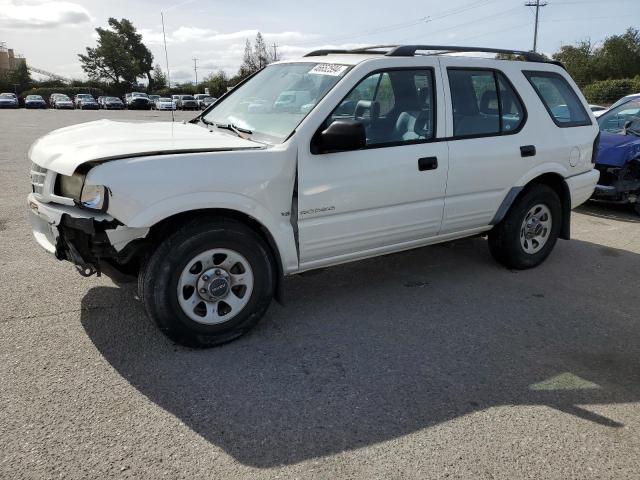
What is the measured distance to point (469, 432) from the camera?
2.75 metres

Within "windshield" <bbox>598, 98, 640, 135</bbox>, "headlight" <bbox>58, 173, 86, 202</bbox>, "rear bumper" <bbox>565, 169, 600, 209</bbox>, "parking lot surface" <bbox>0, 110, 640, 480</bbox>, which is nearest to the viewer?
"parking lot surface" <bbox>0, 110, 640, 480</bbox>

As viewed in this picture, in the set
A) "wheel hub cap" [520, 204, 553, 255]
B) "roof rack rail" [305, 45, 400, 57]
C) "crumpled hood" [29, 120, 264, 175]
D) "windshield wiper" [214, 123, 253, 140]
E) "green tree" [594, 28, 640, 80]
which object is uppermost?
"green tree" [594, 28, 640, 80]

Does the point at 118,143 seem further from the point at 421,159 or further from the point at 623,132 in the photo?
the point at 623,132

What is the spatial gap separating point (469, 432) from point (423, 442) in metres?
0.27

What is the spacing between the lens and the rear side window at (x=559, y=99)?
5008 mm

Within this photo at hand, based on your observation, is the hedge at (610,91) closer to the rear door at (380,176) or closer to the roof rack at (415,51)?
the roof rack at (415,51)

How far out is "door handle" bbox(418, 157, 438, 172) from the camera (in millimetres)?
4074

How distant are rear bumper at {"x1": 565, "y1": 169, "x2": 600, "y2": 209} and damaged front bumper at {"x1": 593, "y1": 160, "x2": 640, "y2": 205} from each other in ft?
7.66

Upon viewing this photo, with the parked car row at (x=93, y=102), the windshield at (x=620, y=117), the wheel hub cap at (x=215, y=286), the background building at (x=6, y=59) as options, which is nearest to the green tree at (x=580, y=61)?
the parked car row at (x=93, y=102)

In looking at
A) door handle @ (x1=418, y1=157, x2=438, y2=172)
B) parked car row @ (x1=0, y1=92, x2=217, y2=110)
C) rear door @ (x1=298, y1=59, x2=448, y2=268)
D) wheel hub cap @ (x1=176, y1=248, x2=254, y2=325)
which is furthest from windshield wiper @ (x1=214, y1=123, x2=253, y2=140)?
parked car row @ (x1=0, y1=92, x2=217, y2=110)

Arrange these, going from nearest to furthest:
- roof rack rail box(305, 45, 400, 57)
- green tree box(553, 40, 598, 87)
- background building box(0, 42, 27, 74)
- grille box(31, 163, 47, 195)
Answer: grille box(31, 163, 47, 195), roof rack rail box(305, 45, 400, 57), green tree box(553, 40, 598, 87), background building box(0, 42, 27, 74)

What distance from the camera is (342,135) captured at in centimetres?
345

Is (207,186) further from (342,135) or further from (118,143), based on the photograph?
(342,135)

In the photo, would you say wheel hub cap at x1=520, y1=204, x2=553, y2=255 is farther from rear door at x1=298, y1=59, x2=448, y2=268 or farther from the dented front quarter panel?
the dented front quarter panel
